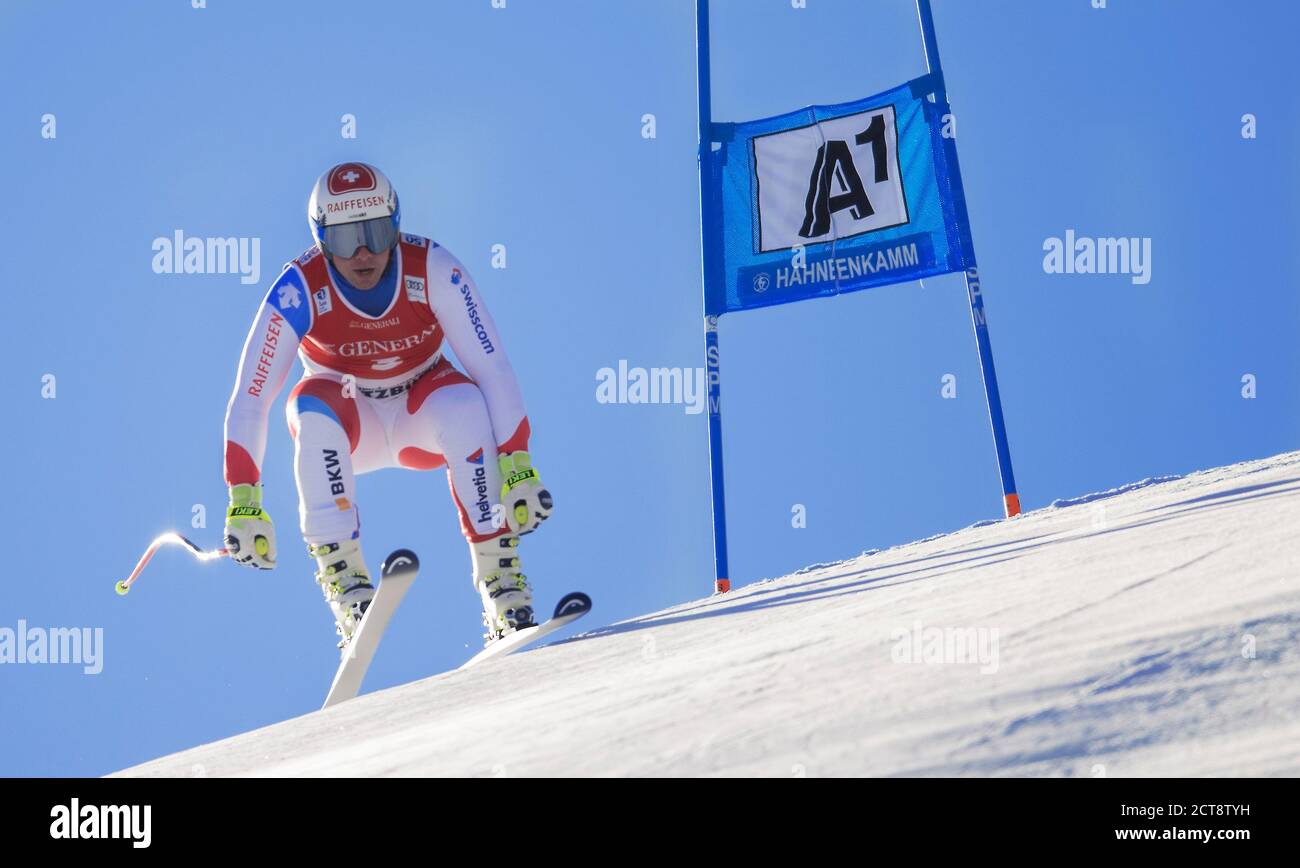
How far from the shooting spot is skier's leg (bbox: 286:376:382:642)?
238 inches

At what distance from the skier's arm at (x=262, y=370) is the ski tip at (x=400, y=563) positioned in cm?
89

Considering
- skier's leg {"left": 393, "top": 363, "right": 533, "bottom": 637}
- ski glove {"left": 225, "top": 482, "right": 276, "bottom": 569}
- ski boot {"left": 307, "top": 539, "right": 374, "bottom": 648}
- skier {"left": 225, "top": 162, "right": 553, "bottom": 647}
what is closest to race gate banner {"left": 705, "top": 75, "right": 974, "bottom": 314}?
skier {"left": 225, "top": 162, "right": 553, "bottom": 647}

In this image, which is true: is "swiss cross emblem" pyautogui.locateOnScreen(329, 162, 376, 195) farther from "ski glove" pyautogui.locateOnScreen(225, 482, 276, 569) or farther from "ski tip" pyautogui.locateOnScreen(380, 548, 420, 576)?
"ski tip" pyautogui.locateOnScreen(380, 548, 420, 576)

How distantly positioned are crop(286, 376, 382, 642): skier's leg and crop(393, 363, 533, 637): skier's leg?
372 millimetres

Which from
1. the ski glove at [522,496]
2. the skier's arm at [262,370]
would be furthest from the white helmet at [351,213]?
the ski glove at [522,496]

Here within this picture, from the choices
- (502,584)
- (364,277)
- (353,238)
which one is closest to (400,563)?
(502,584)

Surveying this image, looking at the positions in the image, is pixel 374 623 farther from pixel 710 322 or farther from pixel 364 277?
pixel 710 322

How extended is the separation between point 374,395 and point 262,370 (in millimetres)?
488

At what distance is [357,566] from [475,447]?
2.23ft

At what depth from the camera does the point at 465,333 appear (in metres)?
6.39

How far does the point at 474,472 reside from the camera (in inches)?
245

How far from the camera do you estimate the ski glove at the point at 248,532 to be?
592cm

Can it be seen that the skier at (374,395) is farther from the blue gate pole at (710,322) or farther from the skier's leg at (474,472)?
the blue gate pole at (710,322)
